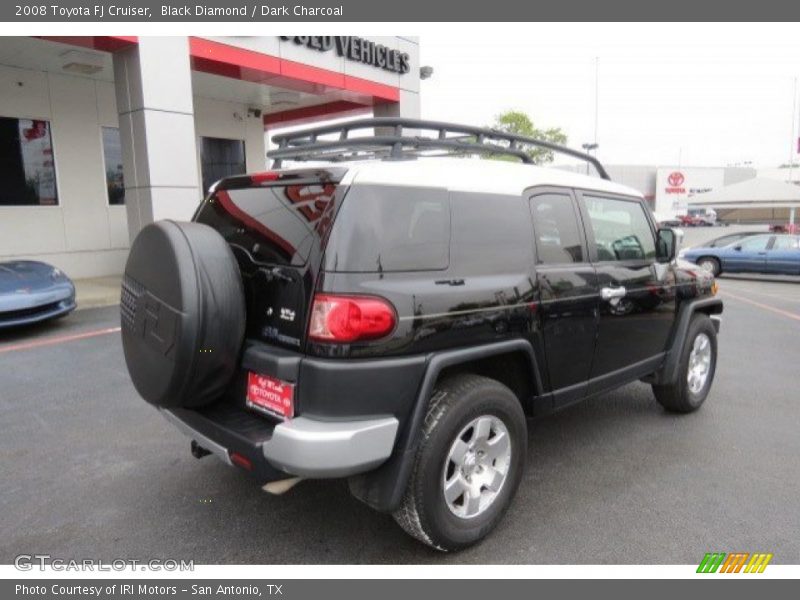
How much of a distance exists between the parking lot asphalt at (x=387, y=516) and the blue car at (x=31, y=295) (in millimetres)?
1924

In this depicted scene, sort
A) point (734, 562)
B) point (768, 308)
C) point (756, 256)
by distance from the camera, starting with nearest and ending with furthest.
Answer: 1. point (734, 562)
2. point (768, 308)
3. point (756, 256)

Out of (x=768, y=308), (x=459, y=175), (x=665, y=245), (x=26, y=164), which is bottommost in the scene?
(x=768, y=308)

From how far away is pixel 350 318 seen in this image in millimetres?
2381

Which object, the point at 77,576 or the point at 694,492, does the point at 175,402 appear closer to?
the point at 77,576

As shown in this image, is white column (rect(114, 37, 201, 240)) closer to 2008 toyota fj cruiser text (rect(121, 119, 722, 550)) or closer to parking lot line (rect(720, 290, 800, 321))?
2008 toyota fj cruiser text (rect(121, 119, 722, 550))

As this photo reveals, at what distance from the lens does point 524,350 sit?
2.97 metres

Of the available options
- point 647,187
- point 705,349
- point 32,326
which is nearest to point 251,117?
point 32,326

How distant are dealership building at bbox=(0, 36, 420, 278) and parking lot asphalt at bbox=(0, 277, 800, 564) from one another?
17.6ft

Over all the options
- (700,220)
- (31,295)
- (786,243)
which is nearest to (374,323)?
(31,295)

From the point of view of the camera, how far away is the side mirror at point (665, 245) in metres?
4.18

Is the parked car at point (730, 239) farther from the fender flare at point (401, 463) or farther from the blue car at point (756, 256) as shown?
the fender flare at point (401, 463)

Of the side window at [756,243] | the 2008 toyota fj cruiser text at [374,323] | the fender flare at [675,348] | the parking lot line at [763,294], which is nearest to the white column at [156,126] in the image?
the 2008 toyota fj cruiser text at [374,323]

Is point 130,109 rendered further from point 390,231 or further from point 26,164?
point 390,231

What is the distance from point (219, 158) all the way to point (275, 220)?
42.2ft
